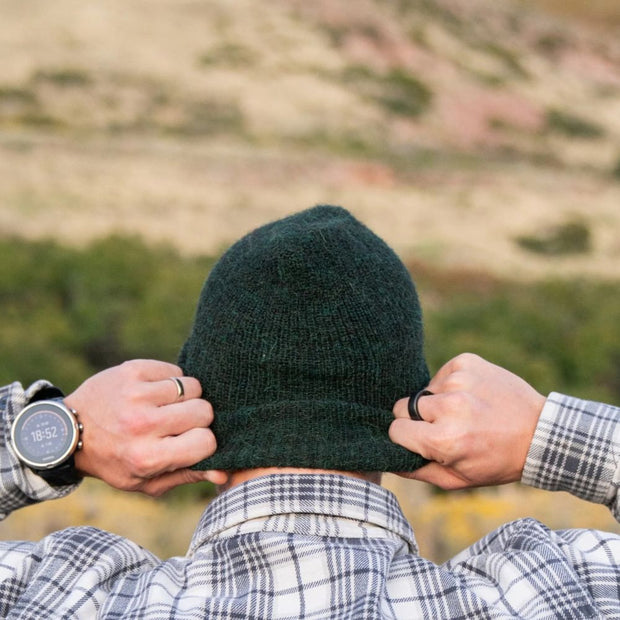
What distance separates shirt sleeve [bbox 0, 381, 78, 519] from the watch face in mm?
35

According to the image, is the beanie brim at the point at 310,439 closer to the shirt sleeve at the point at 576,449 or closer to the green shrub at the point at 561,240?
the shirt sleeve at the point at 576,449

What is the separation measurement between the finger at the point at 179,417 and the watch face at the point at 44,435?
0.59ft

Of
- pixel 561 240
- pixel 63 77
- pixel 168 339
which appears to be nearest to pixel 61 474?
pixel 168 339

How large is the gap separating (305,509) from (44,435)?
20.2 inches

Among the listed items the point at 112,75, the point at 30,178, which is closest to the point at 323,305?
the point at 30,178

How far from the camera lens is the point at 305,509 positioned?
136cm

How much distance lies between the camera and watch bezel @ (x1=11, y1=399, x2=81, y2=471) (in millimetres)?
1575

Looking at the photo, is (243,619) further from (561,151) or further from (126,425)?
(561,151)

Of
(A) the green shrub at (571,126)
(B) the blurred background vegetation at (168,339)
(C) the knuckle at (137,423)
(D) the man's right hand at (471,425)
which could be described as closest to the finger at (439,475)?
(D) the man's right hand at (471,425)

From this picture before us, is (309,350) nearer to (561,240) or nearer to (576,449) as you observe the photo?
(576,449)

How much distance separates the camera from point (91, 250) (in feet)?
36.8

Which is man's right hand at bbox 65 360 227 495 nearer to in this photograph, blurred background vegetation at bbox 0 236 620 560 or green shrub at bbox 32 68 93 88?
blurred background vegetation at bbox 0 236 620 560

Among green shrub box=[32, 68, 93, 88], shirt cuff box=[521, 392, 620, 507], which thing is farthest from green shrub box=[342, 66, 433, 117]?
shirt cuff box=[521, 392, 620, 507]

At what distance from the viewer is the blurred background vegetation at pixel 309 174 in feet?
25.1
